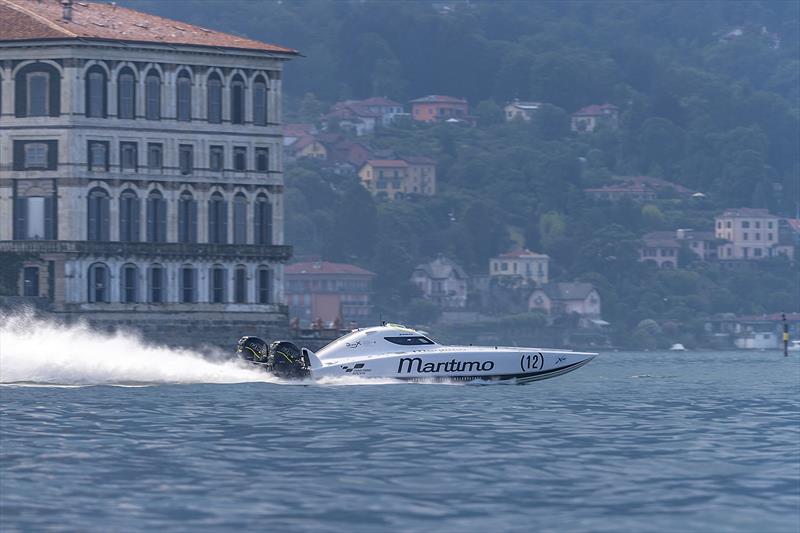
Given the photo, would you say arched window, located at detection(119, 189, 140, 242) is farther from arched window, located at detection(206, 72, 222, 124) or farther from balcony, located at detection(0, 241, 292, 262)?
arched window, located at detection(206, 72, 222, 124)

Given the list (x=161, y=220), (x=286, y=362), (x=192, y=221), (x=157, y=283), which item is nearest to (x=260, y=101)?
(x=192, y=221)

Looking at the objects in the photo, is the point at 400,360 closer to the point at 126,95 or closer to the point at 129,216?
the point at 129,216

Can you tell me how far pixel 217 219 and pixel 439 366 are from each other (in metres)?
41.4

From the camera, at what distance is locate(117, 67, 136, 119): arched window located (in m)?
106

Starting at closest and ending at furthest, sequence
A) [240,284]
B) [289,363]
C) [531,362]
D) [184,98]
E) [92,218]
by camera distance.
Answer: [289,363], [531,362], [92,218], [184,98], [240,284]

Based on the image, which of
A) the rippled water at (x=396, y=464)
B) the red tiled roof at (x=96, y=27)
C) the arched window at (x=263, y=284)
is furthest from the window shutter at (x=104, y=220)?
the rippled water at (x=396, y=464)

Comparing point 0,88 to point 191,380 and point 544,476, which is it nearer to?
point 191,380

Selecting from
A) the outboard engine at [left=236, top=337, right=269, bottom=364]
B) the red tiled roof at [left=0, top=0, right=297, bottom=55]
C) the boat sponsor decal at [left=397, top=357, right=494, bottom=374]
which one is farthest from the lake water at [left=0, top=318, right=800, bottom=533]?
the red tiled roof at [left=0, top=0, right=297, bottom=55]

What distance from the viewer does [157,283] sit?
10712 cm

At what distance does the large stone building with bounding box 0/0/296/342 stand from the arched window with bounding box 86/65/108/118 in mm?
74

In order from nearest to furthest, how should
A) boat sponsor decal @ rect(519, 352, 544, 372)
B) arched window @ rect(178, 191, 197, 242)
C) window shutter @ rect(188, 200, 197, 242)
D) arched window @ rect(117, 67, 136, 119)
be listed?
boat sponsor decal @ rect(519, 352, 544, 372) < arched window @ rect(117, 67, 136, 119) < arched window @ rect(178, 191, 197, 242) < window shutter @ rect(188, 200, 197, 242)

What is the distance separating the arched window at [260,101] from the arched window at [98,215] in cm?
945

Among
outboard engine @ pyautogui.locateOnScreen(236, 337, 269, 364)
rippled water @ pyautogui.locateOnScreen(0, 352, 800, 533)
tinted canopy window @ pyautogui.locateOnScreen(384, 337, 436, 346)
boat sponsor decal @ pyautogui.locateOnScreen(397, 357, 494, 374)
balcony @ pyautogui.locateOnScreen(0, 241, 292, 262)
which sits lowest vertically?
rippled water @ pyautogui.locateOnScreen(0, 352, 800, 533)

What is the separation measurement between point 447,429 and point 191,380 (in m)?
23.3
